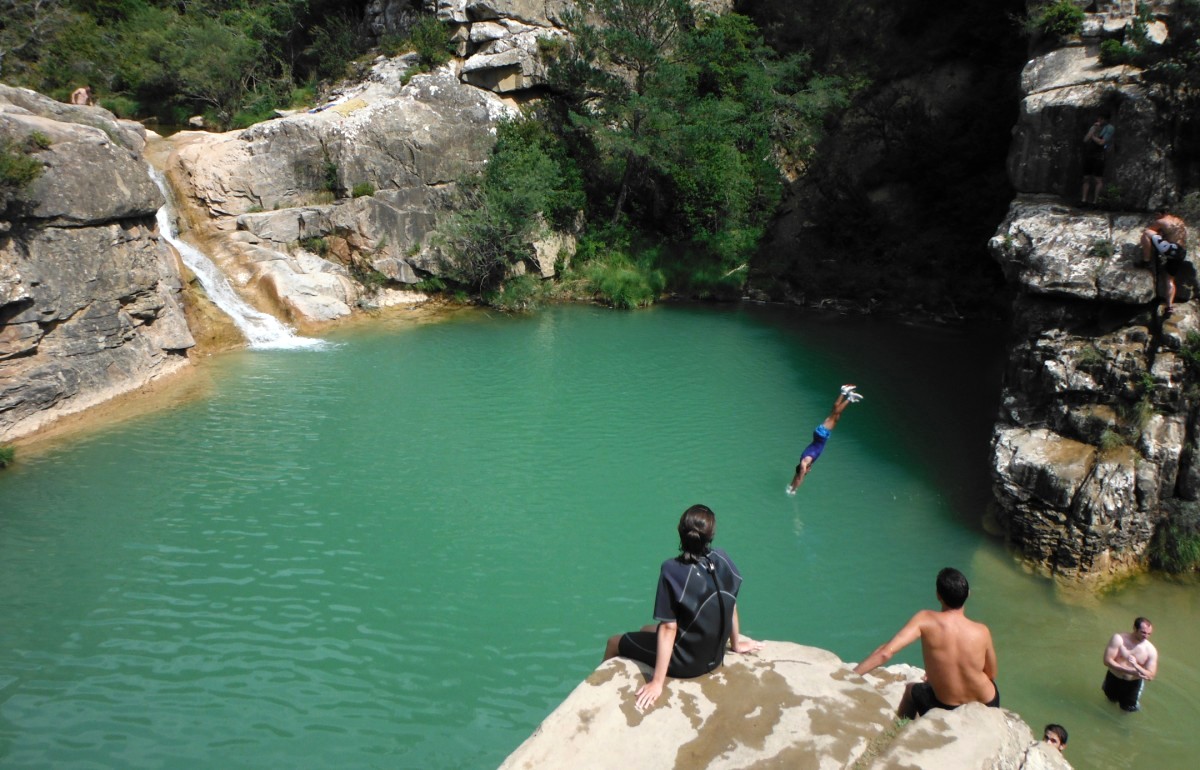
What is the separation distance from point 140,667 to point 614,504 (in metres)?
6.30

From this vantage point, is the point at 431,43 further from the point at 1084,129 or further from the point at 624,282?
the point at 1084,129

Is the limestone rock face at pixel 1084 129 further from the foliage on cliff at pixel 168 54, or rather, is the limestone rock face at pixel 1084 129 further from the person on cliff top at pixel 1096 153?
the foliage on cliff at pixel 168 54

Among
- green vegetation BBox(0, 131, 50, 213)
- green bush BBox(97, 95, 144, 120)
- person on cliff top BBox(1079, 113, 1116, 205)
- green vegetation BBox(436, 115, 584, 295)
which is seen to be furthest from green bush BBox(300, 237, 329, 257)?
person on cliff top BBox(1079, 113, 1116, 205)

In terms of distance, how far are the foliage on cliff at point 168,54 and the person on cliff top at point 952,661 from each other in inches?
1151

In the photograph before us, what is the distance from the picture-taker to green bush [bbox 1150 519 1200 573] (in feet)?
33.4

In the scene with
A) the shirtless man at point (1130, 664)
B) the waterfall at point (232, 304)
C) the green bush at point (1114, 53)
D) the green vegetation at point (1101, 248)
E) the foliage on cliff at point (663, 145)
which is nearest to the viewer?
the shirtless man at point (1130, 664)

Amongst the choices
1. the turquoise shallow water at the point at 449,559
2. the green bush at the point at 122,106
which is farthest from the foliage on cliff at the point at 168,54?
the turquoise shallow water at the point at 449,559

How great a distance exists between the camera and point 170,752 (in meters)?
7.04

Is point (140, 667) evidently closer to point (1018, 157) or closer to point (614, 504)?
point (614, 504)

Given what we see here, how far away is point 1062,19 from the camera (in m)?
14.4

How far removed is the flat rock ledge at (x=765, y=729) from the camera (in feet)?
13.7

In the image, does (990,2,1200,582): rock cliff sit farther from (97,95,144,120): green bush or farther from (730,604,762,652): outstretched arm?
(97,95,144,120): green bush

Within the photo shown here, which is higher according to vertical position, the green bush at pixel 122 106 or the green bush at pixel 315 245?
the green bush at pixel 122 106

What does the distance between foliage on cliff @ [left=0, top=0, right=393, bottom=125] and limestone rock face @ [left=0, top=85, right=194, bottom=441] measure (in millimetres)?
11579
